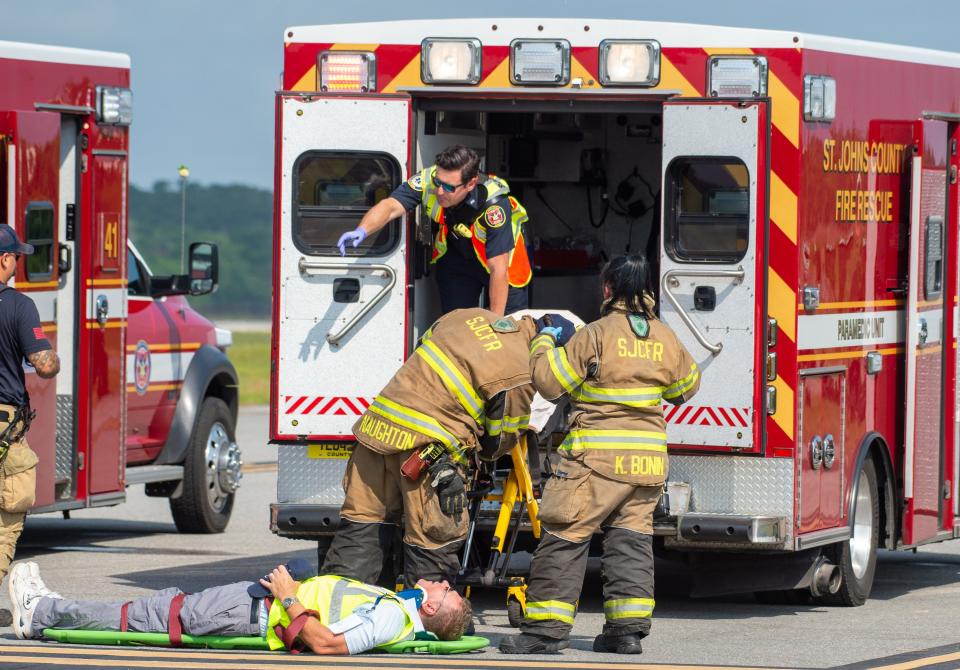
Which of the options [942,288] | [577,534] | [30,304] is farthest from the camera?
[942,288]

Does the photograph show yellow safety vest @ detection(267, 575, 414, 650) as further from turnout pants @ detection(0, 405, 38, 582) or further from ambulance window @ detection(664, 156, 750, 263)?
ambulance window @ detection(664, 156, 750, 263)

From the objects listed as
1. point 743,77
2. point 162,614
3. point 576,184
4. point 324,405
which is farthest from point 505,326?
point 576,184

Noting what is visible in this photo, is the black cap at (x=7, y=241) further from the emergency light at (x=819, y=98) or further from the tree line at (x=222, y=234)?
the tree line at (x=222, y=234)

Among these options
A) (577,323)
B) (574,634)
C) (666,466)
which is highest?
(577,323)

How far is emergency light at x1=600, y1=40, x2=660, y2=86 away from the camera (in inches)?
386

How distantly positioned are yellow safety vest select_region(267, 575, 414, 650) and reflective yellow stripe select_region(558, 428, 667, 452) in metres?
1.02

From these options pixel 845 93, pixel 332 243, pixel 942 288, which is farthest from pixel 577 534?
pixel 942 288

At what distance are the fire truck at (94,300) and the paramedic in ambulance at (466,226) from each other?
8.64ft

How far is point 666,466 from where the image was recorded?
8.84m

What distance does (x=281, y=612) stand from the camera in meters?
8.31

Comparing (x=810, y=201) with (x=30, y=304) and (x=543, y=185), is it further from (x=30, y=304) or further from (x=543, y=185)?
(x=30, y=304)

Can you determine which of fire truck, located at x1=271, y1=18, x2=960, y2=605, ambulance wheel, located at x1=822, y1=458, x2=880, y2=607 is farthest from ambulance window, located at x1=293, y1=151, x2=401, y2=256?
ambulance wheel, located at x1=822, y1=458, x2=880, y2=607

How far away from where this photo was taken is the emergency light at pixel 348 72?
32.7ft

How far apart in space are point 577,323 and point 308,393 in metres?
1.32
